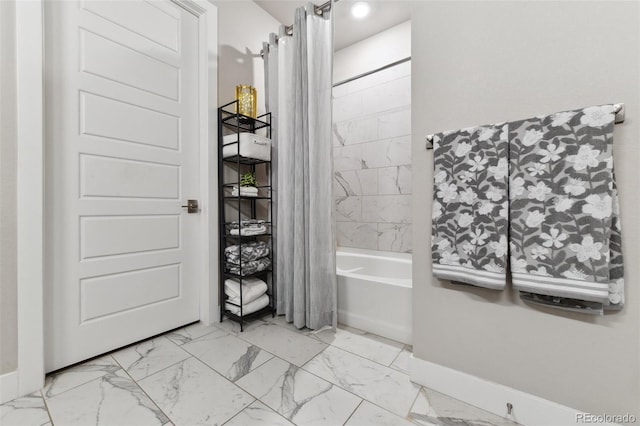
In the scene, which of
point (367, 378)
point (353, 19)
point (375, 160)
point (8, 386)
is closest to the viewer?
point (8, 386)

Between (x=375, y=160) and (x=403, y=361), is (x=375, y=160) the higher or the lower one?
the higher one

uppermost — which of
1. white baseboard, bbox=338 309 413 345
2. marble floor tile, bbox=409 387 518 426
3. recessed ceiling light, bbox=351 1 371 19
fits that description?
recessed ceiling light, bbox=351 1 371 19

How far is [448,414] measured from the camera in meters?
1.11

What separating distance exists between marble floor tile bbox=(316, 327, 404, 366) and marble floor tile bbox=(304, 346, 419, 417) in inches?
2.4

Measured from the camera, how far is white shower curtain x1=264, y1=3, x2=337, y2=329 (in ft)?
5.98

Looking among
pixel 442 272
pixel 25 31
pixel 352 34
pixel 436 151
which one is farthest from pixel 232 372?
pixel 352 34

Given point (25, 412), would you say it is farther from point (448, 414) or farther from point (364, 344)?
point (448, 414)

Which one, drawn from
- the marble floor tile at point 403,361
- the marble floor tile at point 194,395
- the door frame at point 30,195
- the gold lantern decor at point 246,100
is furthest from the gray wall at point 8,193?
the marble floor tile at point 403,361

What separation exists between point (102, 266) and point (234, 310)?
0.87m

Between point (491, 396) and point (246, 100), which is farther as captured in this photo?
point (246, 100)

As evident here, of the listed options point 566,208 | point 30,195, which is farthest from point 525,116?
point 30,195

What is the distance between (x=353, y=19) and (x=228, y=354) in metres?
2.99

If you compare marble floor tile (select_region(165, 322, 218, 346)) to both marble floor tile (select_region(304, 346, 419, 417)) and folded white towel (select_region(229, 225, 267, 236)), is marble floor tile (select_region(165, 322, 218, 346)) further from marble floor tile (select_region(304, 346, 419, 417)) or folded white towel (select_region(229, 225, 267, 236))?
marble floor tile (select_region(304, 346, 419, 417))

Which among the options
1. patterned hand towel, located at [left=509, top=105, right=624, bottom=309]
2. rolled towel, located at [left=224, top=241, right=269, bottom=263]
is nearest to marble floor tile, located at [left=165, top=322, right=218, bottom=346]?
rolled towel, located at [left=224, top=241, right=269, bottom=263]
